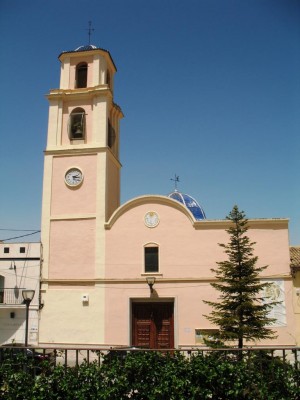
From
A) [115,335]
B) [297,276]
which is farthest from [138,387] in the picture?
[297,276]

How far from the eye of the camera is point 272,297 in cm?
1792

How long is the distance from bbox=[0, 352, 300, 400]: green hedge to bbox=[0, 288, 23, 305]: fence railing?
491 inches

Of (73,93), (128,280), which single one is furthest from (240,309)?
(73,93)

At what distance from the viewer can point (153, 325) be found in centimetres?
1878

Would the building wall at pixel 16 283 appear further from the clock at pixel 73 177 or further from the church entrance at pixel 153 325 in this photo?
the church entrance at pixel 153 325

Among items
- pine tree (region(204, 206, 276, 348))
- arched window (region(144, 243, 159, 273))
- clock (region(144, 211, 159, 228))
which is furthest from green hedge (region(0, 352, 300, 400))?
clock (region(144, 211, 159, 228))

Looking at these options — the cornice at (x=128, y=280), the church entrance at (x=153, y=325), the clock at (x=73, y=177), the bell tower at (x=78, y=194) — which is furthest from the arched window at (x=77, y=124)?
the church entrance at (x=153, y=325)

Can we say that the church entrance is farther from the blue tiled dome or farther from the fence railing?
the blue tiled dome

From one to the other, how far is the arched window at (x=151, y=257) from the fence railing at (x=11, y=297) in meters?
6.32

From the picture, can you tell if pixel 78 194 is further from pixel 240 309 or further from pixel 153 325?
pixel 240 309

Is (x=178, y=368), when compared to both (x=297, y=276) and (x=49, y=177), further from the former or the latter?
(x=49, y=177)

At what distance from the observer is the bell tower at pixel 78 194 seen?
1900 centimetres

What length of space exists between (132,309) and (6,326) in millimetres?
6420

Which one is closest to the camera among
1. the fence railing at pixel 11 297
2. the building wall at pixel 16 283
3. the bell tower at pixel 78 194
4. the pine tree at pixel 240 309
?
the pine tree at pixel 240 309
